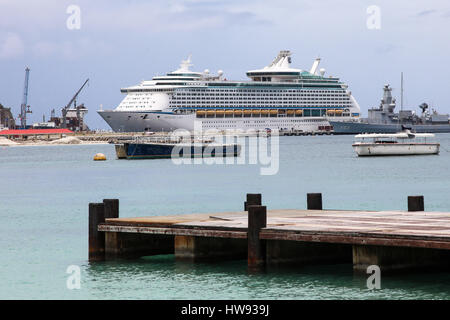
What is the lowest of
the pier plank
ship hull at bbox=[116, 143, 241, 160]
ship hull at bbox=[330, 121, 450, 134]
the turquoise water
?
the turquoise water

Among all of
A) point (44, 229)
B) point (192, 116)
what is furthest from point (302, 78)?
point (44, 229)

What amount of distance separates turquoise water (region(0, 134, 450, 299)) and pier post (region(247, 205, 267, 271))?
0.94 ft

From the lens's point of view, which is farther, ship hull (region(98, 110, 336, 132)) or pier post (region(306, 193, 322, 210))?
ship hull (region(98, 110, 336, 132))

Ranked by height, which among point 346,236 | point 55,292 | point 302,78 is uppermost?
point 302,78

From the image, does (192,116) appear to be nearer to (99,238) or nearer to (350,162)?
(350,162)

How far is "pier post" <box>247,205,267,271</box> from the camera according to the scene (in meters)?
18.7

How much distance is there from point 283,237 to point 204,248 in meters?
2.49

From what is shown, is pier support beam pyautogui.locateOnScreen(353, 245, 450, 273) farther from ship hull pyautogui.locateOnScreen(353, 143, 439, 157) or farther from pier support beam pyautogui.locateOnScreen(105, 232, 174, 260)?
ship hull pyautogui.locateOnScreen(353, 143, 439, 157)

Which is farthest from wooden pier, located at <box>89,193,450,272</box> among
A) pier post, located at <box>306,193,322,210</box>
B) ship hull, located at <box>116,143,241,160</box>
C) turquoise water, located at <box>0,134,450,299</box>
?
ship hull, located at <box>116,143,241,160</box>

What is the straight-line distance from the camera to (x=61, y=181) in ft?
196

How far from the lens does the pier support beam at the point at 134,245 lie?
2117 cm

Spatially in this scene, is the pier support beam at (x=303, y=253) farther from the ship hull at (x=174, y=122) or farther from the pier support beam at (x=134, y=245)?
the ship hull at (x=174, y=122)

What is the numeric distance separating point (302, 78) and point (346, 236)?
164m

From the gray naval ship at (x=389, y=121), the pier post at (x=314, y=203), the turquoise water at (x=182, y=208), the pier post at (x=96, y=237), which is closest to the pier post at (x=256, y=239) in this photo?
the turquoise water at (x=182, y=208)
